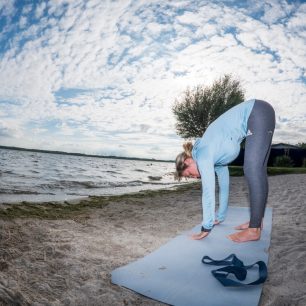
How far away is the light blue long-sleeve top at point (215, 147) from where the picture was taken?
9.45 ft

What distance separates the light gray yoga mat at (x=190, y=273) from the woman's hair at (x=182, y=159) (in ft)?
2.74

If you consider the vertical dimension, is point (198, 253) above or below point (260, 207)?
below

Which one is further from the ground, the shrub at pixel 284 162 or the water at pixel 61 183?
the shrub at pixel 284 162

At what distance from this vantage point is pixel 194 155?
301cm

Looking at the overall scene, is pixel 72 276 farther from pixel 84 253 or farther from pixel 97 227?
pixel 97 227

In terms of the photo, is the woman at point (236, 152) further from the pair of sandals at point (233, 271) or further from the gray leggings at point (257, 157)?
the pair of sandals at point (233, 271)

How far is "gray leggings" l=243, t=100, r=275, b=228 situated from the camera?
3000 mm

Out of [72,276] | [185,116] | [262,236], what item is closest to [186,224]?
[262,236]

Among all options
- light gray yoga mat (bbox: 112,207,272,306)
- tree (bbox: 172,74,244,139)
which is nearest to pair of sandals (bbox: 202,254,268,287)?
light gray yoga mat (bbox: 112,207,272,306)

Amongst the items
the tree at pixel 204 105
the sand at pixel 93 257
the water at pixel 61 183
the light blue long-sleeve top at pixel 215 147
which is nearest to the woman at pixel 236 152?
the light blue long-sleeve top at pixel 215 147

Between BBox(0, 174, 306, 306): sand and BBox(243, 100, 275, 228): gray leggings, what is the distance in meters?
0.50

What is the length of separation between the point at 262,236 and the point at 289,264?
78 cm

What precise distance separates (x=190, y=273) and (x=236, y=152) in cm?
151

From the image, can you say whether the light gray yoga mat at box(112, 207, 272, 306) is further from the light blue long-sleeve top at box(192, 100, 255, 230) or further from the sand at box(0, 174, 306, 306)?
the light blue long-sleeve top at box(192, 100, 255, 230)
